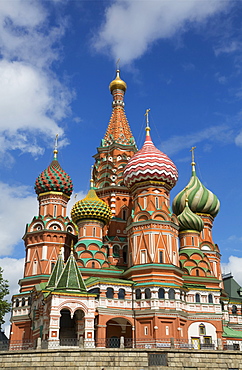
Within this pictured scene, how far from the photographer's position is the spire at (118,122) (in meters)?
46.2

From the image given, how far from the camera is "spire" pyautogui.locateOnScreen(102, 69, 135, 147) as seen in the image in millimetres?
46250

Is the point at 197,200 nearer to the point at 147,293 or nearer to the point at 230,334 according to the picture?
the point at 230,334

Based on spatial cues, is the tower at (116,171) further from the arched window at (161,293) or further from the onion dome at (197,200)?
the arched window at (161,293)

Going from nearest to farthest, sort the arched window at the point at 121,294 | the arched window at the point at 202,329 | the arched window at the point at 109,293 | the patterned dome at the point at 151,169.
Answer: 1. the arched window at the point at 109,293
2. the arched window at the point at 121,294
3. the arched window at the point at 202,329
4. the patterned dome at the point at 151,169

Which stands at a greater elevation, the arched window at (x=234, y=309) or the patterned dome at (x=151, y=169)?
the patterned dome at (x=151, y=169)

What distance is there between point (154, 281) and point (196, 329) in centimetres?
514

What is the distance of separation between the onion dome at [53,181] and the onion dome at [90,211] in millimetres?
3110

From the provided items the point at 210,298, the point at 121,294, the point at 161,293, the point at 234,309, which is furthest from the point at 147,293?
the point at 234,309

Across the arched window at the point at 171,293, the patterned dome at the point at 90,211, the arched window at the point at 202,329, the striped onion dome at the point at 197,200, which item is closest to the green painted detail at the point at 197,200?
the striped onion dome at the point at 197,200

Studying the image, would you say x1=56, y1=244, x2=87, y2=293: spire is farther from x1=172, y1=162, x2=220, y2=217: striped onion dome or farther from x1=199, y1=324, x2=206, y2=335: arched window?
x1=172, y1=162, x2=220, y2=217: striped onion dome

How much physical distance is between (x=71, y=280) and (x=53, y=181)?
492 inches

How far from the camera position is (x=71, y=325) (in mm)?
31875

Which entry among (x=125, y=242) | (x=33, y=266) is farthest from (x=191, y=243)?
(x=33, y=266)

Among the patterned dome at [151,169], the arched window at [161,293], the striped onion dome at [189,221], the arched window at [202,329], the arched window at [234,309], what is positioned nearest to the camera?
the arched window at [161,293]
